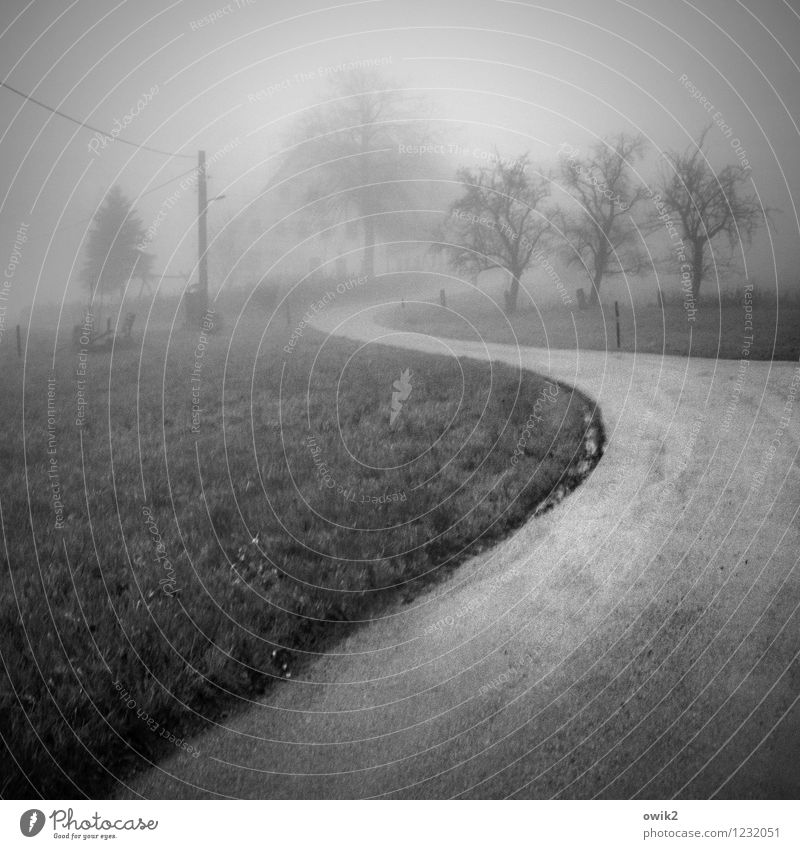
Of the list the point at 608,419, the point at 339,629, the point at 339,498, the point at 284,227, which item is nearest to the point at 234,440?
the point at 339,498

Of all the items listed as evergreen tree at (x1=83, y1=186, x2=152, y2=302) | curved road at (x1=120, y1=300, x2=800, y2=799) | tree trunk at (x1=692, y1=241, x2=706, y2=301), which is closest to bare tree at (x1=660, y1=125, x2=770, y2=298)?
tree trunk at (x1=692, y1=241, x2=706, y2=301)

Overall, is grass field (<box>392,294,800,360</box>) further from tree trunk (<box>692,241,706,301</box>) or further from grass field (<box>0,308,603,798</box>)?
grass field (<box>0,308,603,798</box>)

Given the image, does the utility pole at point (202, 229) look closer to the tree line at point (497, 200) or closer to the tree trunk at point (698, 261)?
the tree line at point (497, 200)

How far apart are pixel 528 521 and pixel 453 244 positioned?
17.7 feet

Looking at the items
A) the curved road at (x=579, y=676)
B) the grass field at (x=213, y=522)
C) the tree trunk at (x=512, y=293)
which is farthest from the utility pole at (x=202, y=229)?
the curved road at (x=579, y=676)

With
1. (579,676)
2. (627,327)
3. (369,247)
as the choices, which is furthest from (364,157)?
(627,327)

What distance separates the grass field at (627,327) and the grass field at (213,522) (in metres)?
2.38

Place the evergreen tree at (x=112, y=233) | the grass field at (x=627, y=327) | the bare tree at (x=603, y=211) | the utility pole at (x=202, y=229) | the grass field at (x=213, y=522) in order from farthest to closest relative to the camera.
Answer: the grass field at (x=627, y=327) → the bare tree at (x=603, y=211) → the evergreen tree at (x=112, y=233) → the utility pole at (x=202, y=229) → the grass field at (x=213, y=522)

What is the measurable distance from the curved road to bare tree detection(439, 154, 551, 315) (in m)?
5.00

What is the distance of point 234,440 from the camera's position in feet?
24.3

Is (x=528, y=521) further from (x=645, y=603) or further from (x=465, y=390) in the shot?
(x=465, y=390)

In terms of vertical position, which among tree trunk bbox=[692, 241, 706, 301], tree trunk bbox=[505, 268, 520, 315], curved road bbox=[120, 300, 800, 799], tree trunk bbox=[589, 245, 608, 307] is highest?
tree trunk bbox=[589, 245, 608, 307]

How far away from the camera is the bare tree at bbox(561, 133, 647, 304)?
755 cm

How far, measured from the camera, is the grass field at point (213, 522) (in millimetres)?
3293
